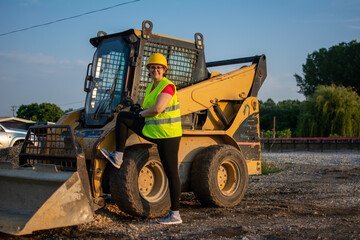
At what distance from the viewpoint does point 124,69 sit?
6.05 m

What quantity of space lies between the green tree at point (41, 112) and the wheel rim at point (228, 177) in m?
55.8

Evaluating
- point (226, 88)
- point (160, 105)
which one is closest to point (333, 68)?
point (226, 88)

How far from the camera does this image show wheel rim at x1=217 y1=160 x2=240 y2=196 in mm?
6221

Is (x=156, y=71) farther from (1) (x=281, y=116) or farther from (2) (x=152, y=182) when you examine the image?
(1) (x=281, y=116)

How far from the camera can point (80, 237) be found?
423cm

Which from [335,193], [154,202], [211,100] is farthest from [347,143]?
[154,202]

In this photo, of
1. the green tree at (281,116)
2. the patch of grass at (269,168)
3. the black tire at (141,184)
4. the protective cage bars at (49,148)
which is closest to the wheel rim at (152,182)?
the black tire at (141,184)

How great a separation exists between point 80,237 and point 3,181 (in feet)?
5.10

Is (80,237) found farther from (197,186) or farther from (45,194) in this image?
(197,186)

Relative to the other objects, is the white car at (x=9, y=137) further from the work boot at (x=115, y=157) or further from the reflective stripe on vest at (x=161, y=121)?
the reflective stripe on vest at (x=161, y=121)

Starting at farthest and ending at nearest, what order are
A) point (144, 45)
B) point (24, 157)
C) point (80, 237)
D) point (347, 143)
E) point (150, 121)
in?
1. point (347, 143)
2. point (144, 45)
3. point (24, 157)
4. point (150, 121)
5. point (80, 237)

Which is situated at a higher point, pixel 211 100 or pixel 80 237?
pixel 211 100

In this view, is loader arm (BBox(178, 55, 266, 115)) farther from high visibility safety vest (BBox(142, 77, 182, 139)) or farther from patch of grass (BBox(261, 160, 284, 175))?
patch of grass (BBox(261, 160, 284, 175))

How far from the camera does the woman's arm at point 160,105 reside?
15.6 feet
